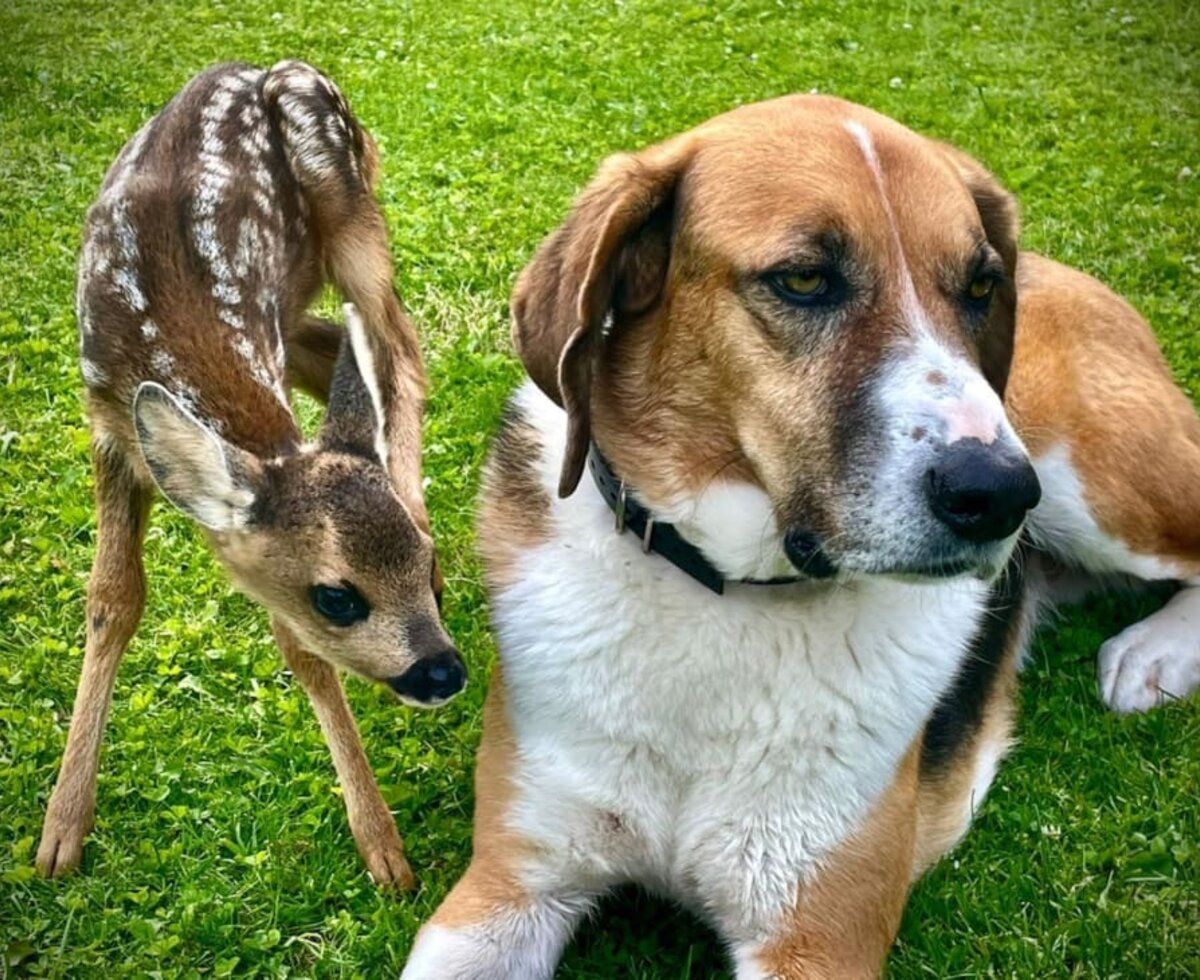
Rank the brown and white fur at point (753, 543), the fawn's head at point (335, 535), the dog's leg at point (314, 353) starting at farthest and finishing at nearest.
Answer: the dog's leg at point (314, 353)
the fawn's head at point (335, 535)
the brown and white fur at point (753, 543)

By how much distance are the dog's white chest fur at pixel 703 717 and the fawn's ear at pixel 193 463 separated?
0.71 metres

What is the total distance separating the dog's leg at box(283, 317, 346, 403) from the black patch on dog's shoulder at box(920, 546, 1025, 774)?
83.2 inches

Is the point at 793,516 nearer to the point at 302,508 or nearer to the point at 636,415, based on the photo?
the point at 636,415

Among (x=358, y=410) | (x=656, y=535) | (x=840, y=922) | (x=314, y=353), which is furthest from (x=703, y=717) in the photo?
(x=314, y=353)

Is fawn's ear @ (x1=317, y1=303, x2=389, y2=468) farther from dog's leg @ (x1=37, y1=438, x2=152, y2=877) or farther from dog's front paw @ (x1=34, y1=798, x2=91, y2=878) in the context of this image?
dog's front paw @ (x1=34, y1=798, x2=91, y2=878)

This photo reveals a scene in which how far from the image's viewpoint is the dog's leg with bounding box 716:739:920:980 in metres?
3.02

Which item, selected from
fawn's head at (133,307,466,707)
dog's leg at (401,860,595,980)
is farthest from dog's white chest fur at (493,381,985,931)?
fawn's head at (133,307,466,707)

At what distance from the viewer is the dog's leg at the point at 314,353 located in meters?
4.33

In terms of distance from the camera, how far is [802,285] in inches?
106

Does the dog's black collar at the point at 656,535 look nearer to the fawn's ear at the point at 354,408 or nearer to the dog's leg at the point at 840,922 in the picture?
the fawn's ear at the point at 354,408

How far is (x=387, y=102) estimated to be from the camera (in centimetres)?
777

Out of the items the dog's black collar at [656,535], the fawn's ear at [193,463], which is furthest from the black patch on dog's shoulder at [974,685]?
the fawn's ear at [193,463]

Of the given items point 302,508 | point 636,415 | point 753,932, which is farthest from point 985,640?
point 302,508

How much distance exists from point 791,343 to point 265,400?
4.53ft
